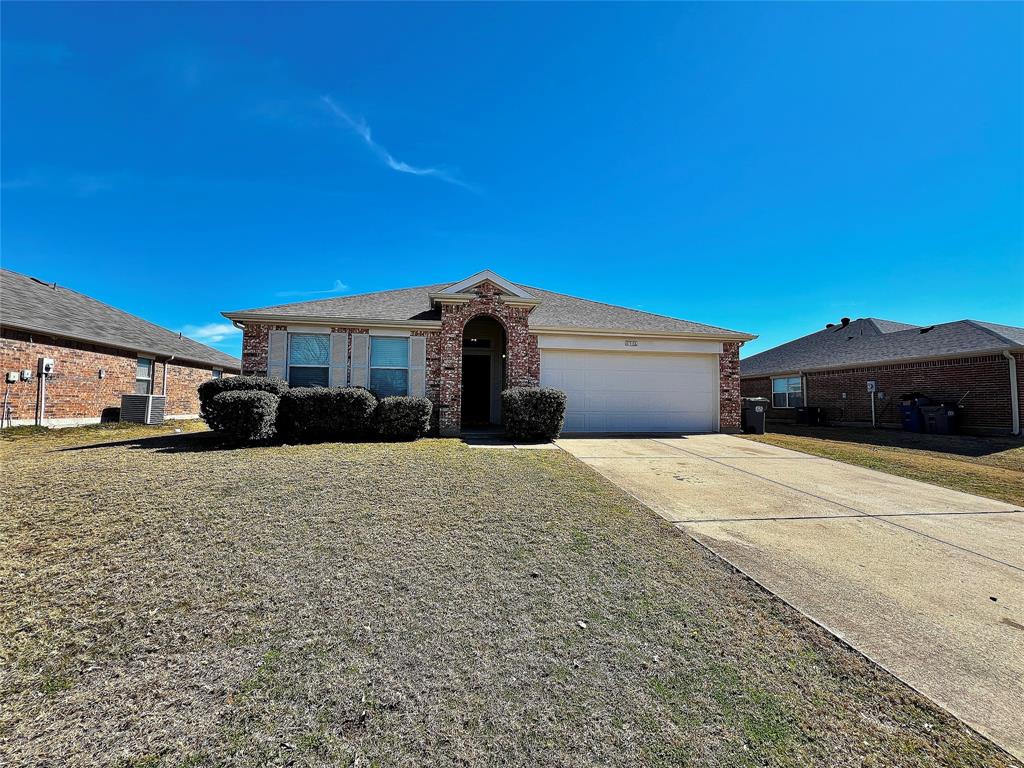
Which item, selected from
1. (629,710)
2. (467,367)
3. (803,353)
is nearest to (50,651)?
(629,710)

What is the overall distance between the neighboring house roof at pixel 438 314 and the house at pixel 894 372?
723 cm

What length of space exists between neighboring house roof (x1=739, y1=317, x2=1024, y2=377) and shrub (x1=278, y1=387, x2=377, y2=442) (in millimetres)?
15412

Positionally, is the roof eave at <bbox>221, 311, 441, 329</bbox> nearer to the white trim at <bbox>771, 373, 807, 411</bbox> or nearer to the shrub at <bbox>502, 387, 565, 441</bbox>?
the shrub at <bbox>502, 387, 565, 441</bbox>

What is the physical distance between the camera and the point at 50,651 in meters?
2.33

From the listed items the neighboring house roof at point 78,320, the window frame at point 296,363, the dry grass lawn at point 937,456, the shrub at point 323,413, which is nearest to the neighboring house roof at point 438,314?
the window frame at point 296,363

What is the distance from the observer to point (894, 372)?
15438 mm

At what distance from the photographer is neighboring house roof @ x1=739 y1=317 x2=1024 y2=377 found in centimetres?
1365

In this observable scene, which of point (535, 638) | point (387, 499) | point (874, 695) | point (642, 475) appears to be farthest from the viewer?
Answer: point (642, 475)

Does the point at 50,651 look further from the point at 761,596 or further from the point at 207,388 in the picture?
the point at 207,388

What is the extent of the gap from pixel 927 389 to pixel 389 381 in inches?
713

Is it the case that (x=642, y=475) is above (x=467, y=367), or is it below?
below

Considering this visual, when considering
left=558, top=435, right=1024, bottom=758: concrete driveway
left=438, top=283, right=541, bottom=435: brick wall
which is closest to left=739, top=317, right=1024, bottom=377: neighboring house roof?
left=558, top=435, right=1024, bottom=758: concrete driveway

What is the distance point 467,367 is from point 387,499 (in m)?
9.45

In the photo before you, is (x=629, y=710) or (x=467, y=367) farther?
(x=467, y=367)
